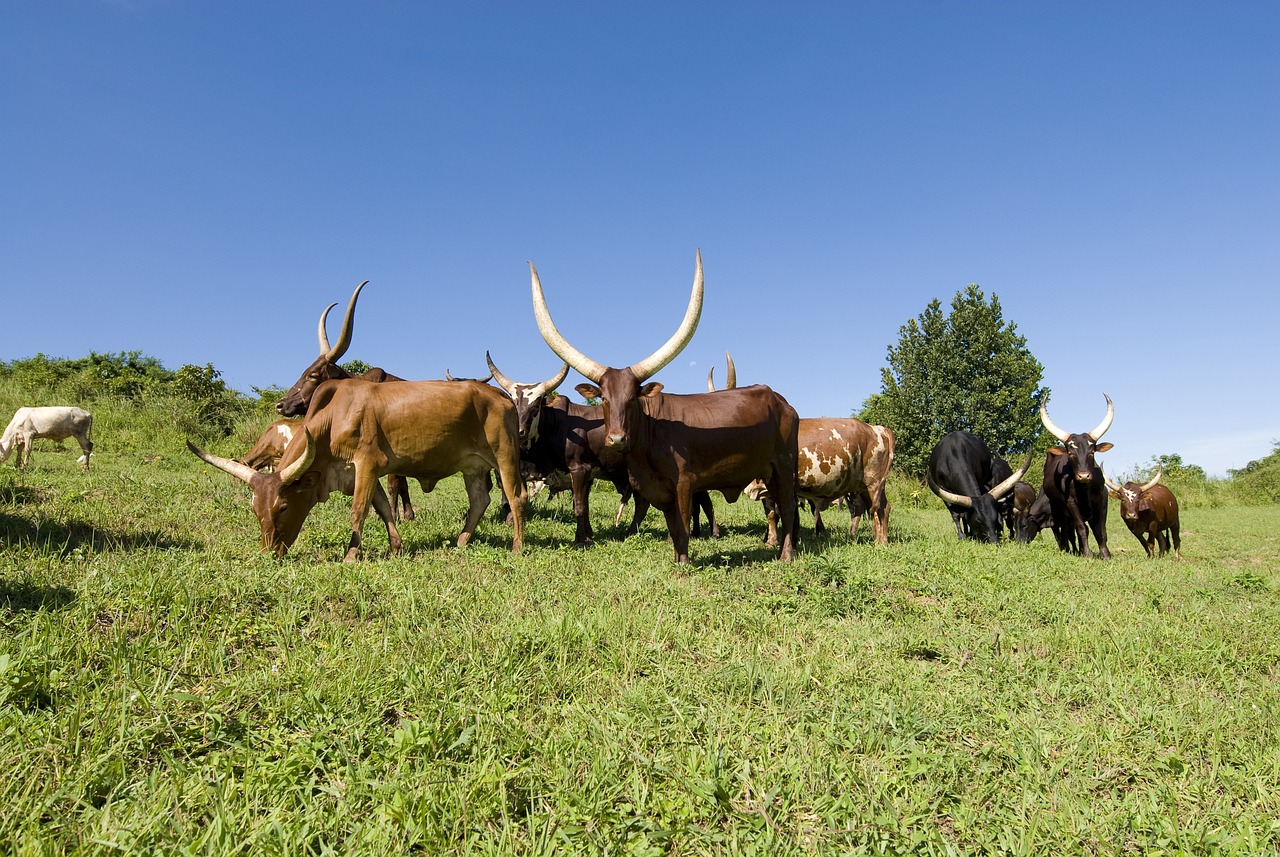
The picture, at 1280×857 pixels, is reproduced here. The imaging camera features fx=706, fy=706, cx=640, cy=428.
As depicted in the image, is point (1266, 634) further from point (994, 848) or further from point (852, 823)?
point (852, 823)

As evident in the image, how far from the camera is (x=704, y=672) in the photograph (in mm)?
3836

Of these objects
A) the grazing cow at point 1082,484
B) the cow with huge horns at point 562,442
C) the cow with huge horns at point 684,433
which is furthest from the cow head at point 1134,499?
the cow with huge horns at point 562,442

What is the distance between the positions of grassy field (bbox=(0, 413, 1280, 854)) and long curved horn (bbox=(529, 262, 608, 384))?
6.46ft

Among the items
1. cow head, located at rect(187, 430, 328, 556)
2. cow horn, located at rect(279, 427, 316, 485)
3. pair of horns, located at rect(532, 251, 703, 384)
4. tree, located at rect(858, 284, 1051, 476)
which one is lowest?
cow head, located at rect(187, 430, 328, 556)

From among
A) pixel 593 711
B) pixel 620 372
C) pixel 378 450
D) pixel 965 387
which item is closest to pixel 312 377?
pixel 378 450

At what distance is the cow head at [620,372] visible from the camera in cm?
637

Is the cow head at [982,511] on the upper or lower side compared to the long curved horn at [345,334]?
lower

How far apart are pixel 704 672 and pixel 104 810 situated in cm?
260

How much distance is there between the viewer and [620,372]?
6.61 m

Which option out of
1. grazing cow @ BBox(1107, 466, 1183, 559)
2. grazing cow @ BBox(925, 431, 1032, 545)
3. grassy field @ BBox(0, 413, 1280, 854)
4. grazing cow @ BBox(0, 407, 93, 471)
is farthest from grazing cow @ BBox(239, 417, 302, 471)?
grazing cow @ BBox(1107, 466, 1183, 559)

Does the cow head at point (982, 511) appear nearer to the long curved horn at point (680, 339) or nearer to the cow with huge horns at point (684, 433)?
the cow with huge horns at point (684, 433)

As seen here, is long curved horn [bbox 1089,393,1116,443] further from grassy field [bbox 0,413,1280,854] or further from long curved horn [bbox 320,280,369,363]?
long curved horn [bbox 320,280,369,363]

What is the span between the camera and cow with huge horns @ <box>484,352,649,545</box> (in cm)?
925

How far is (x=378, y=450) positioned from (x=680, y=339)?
3039 mm
